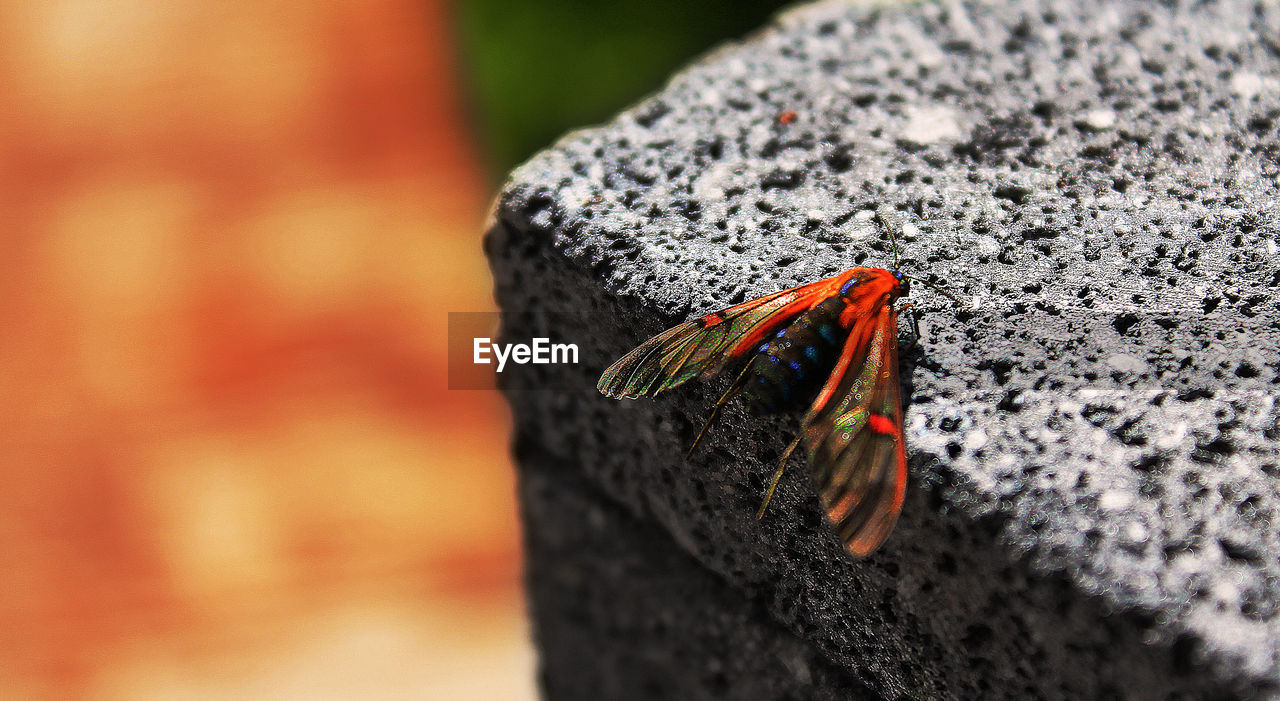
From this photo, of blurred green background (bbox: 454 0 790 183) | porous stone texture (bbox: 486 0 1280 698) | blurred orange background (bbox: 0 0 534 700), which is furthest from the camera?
blurred green background (bbox: 454 0 790 183)

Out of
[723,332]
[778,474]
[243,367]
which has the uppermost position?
[723,332]

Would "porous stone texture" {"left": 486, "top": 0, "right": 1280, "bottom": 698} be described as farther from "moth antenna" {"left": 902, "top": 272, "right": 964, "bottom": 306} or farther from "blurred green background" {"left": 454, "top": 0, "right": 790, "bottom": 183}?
"blurred green background" {"left": 454, "top": 0, "right": 790, "bottom": 183}

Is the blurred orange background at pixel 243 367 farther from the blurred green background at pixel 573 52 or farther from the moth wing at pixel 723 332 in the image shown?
the moth wing at pixel 723 332

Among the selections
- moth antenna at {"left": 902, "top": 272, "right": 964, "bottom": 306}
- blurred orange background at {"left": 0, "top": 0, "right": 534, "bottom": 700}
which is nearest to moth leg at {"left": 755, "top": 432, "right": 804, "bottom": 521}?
moth antenna at {"left": 902, "top": 272, "right": 964, "bottom": 306}

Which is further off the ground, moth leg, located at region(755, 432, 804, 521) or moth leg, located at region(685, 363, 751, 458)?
moth leg, located at region(685, 363, 751, 458)

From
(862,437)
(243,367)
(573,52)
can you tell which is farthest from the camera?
(243,367)

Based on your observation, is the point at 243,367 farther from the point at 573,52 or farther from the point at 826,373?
the point at 826,373

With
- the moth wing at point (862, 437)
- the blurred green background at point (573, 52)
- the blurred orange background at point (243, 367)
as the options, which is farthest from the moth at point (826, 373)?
the blurred green background at point (573, 52)

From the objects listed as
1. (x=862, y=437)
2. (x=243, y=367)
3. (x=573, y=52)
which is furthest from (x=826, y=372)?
(x=243, y=367)
